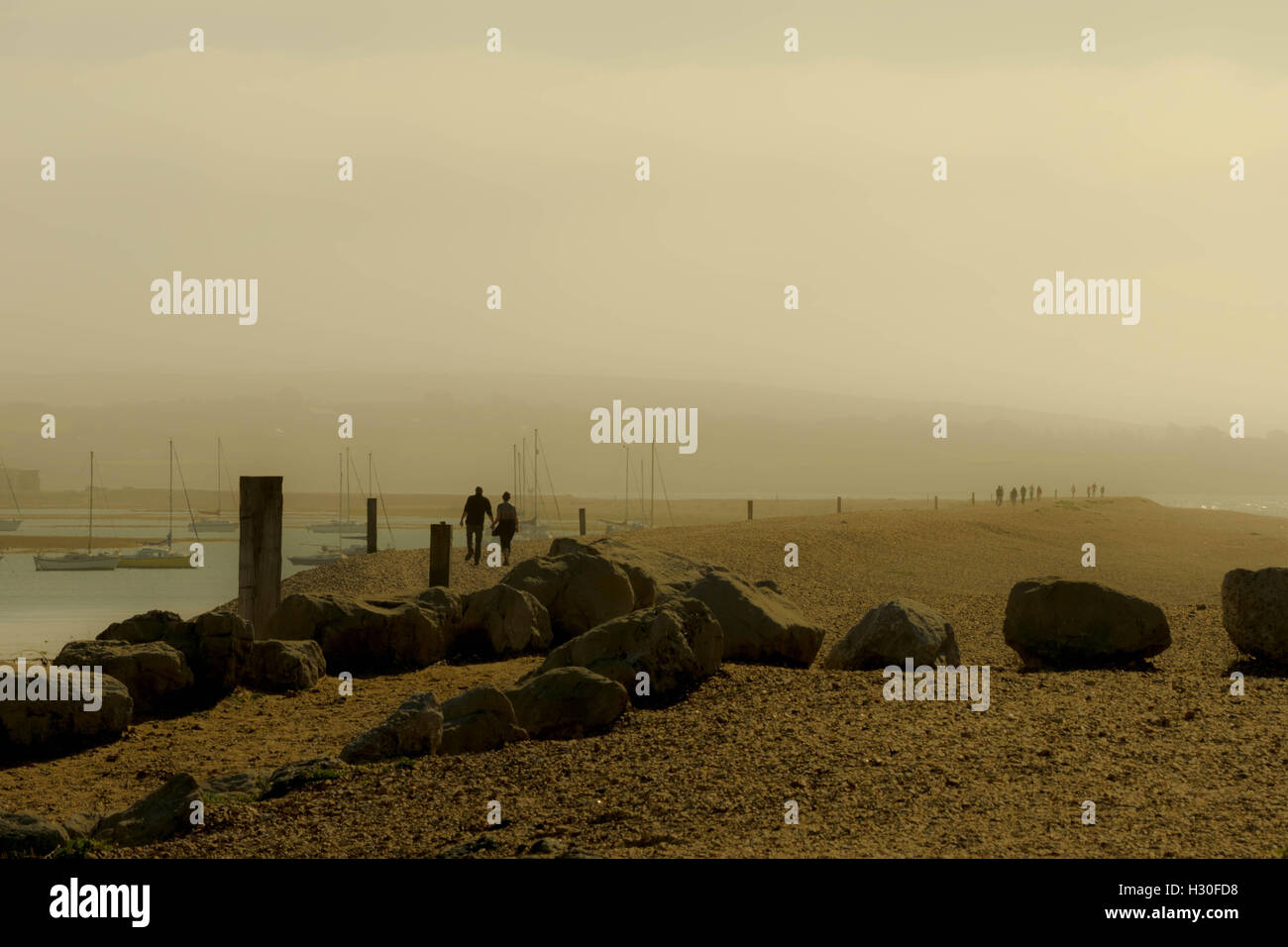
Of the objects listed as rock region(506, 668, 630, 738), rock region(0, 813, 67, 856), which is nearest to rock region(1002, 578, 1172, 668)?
rock region(506, 668, 630, 738)

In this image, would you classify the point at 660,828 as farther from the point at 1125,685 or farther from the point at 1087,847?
the point at 1125,685

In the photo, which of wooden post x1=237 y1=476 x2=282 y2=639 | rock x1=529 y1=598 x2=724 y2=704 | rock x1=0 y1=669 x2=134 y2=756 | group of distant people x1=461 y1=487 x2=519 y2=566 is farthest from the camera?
group of distant people x1=461 y1=487 x2=519 y2=566

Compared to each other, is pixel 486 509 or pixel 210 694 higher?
pixel 486 509

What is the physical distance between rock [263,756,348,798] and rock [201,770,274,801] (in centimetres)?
6

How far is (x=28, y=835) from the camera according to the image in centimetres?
838

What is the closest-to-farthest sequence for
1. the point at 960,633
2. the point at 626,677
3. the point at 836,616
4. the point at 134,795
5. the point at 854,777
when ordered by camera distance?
the point at 854,777, the point at 134,795, the point at 626,677, the point at 960,633, the point at 836,616

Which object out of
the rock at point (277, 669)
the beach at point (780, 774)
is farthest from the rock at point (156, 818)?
the rock at point (277, 669)

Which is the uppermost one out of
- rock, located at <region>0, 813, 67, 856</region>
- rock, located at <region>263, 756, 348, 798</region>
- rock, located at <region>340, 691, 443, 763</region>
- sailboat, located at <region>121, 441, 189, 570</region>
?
rock, located at <region>340, 691, 443, 763</region>

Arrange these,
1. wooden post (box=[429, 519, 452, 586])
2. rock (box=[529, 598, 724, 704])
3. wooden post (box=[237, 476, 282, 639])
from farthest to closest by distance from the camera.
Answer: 1. wooden post (box=[429, 519, 452, 586])
2. wooden post (box=[237, 476, 282, 639])
3. rock (box=[529, 598, 724, 704])

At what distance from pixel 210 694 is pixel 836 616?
11.7m

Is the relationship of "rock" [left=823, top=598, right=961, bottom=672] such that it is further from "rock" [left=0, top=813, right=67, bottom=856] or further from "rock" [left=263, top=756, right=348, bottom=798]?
Answer: "rock" [left=0, top=813, right=67, bottom=856]

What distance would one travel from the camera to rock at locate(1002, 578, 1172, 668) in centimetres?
1375

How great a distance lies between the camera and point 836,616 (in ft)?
72.1
